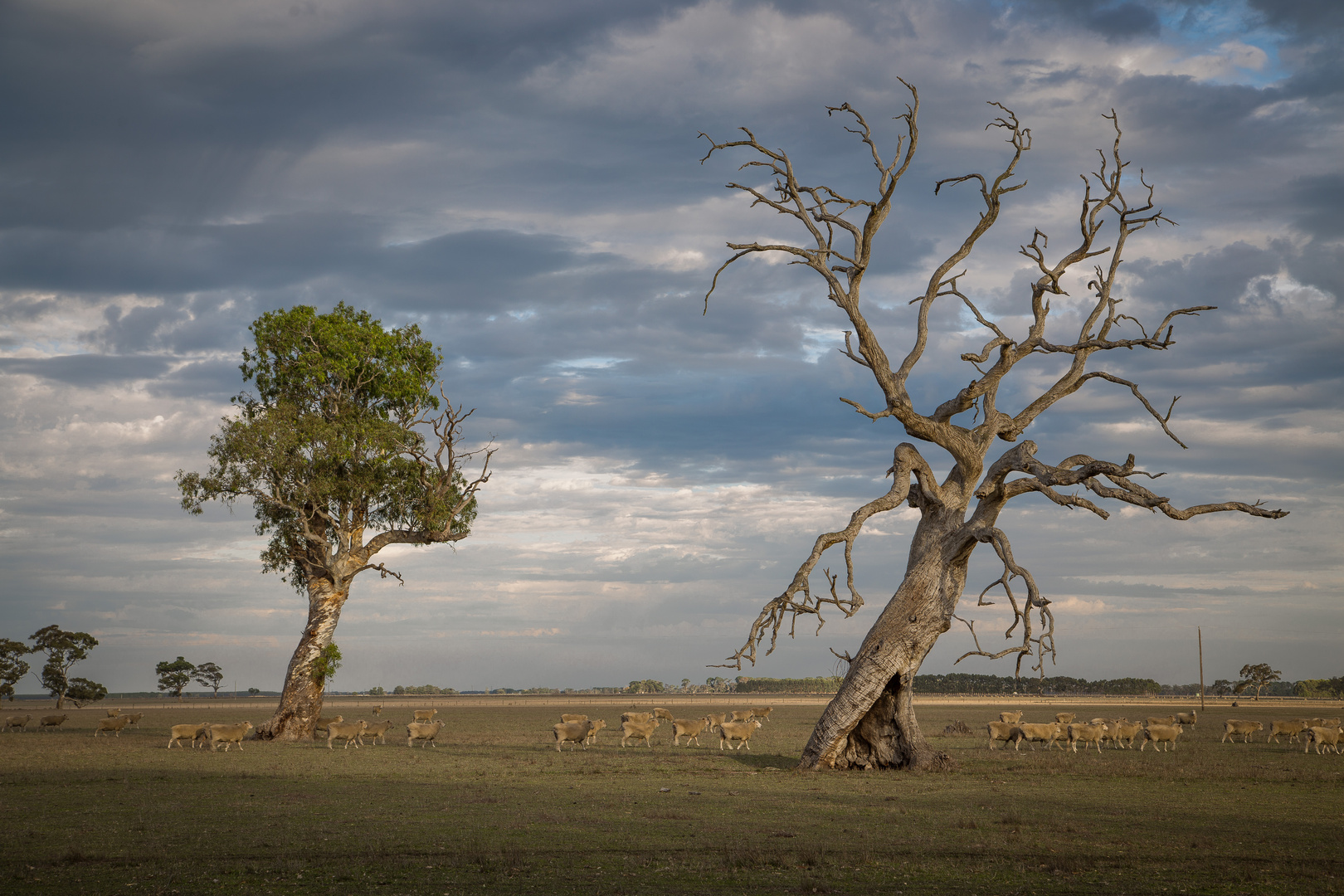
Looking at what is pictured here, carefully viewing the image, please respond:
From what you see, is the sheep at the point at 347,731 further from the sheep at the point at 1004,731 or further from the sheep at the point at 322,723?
the sheep at the point at 1004,731

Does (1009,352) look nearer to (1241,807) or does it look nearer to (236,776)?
(1241,807)

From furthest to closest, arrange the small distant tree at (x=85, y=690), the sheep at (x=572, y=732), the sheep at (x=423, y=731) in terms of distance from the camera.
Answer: the small distant tree at (x=85, y=690), the sheep at (x=423, y=731), the sheep at (x=572, y=732)

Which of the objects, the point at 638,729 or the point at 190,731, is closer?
the point at 190,731

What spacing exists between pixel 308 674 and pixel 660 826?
2511cm

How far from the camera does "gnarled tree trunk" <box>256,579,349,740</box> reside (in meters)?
37.2

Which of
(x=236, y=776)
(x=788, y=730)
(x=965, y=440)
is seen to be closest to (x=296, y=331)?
(x=236, y=776)

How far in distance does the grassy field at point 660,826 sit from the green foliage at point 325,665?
851 cm

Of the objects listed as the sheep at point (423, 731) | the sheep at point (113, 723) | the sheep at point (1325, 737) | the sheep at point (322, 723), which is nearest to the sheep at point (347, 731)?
the sheep at point (322, 723)

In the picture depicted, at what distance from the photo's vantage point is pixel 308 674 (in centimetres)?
3725

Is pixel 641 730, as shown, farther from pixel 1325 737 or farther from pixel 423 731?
pixel 1325 737

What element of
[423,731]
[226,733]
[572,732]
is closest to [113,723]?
[226,733]

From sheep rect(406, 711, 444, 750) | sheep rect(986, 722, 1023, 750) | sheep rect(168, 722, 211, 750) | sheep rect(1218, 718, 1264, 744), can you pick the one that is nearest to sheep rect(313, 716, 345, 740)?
sheep rect(406, 711, 444, 750)

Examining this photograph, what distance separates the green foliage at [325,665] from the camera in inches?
1474

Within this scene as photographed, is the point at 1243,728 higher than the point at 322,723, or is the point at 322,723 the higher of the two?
the point at 322,723
